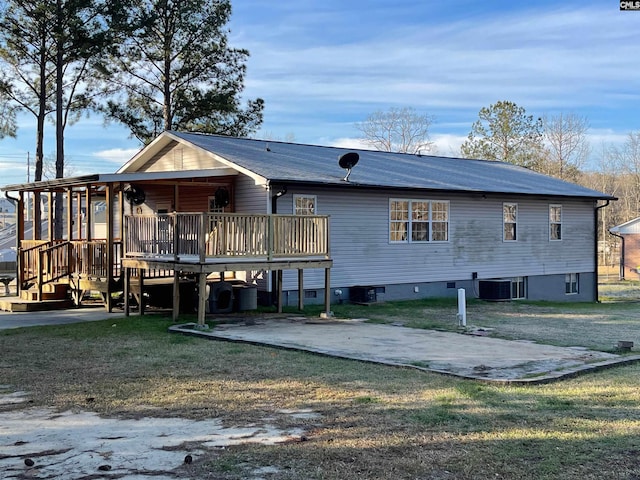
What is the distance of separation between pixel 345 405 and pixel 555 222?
17243mm

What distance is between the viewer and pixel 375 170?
18750mm

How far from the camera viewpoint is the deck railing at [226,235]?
12.7 meters

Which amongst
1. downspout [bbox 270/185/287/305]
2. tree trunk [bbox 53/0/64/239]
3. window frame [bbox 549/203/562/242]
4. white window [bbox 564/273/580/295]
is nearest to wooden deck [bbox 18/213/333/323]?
downspout [bbox 270/185/287/305]

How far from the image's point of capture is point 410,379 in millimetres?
7855

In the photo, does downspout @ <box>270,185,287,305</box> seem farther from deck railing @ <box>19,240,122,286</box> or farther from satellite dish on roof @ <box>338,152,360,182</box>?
deck railing @ <box>19,240,122,286</box>

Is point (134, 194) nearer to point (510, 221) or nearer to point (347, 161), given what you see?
point (347, 161)

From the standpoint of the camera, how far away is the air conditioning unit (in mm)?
19000

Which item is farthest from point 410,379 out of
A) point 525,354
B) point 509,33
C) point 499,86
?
point 499,86

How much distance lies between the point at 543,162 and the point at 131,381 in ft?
154

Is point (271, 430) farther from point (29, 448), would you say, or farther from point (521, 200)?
point (521, 200)

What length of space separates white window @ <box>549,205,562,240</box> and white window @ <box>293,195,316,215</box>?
367 inches

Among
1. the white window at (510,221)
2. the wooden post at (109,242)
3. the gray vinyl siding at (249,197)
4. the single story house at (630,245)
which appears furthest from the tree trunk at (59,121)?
the single story house at (630,245)

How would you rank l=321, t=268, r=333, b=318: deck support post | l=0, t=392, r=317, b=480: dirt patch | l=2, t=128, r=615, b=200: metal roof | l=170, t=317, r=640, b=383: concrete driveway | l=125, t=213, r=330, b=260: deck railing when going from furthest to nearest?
l=2, t=128, r=615, b=200: metal roof → l=321, t=268, r=333, b=318: deck support post → l=125, t=213, r=330, b=260: deck railing → l=170, t=317, r=640, b=383: concrete driveway → l=0, t=392, r=317, b=480: dirt patch

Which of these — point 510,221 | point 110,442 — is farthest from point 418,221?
point 110,442
